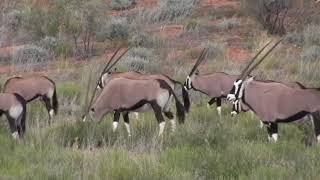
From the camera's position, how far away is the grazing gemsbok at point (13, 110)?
8.78 metres

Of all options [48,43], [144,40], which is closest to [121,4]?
[144,40]

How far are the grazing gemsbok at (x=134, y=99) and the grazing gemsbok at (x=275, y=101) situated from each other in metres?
1.07

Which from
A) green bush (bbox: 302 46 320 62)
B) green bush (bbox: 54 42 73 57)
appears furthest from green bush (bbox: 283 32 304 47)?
green bush (bbox: 54 42 73 57)

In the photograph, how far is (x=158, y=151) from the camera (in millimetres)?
8031

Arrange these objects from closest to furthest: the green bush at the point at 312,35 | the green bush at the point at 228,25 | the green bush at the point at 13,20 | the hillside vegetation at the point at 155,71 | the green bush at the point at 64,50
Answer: the hillside vegetation at the point at 155,71
the green bush at the point at 312,35
the green bush at the point at 64,50
the green bush at the point at 228,25
the green bush at the point at 13,20

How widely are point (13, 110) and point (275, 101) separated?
152 inches

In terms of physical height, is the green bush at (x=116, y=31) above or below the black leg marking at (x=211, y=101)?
below

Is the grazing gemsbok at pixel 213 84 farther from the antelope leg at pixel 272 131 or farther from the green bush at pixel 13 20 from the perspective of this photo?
the green bush at pixel 13 20

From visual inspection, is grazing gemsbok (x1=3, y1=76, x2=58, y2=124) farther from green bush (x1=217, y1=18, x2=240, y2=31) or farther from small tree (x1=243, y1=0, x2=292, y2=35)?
green bush (x1=217, y1=18, x2=240, y2=31)

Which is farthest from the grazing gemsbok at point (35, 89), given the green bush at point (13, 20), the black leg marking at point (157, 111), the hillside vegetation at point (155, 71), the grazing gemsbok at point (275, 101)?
the green bush at point (13, 20)

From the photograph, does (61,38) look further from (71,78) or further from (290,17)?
(290,17)

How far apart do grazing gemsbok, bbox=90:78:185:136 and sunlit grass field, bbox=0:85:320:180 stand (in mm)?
244

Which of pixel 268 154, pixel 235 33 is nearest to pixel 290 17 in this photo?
pixel 235 33

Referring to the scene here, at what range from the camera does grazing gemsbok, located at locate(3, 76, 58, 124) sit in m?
10.7
